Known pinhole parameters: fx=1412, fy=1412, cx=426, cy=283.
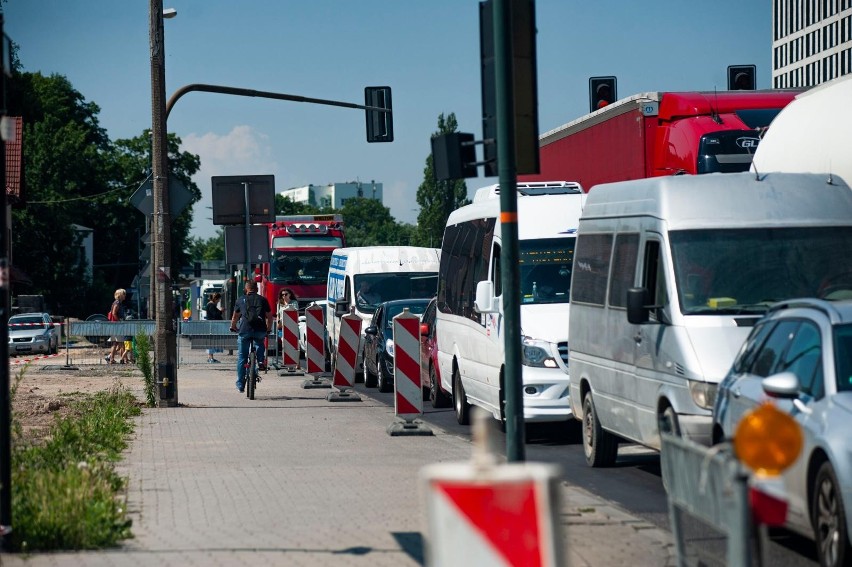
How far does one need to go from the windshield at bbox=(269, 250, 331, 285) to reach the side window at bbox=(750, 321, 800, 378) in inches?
1346

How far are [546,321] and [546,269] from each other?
0.98 metres

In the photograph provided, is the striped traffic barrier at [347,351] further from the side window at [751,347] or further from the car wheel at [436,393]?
the side window at [751,347]

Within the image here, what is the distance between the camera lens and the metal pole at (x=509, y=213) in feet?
29.7

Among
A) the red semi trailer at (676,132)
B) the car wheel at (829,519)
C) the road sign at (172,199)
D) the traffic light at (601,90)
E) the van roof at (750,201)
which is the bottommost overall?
the car wheel at (829,519)

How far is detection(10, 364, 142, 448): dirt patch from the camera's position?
18078mm

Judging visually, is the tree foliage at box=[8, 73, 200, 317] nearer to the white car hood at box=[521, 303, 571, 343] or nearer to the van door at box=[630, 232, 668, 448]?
the white car hood at box=[521, 303, 571, 343]

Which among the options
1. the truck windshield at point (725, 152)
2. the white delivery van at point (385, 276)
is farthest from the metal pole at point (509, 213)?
the white delivery van at point (385, 276)

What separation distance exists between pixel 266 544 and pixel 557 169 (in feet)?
53.5

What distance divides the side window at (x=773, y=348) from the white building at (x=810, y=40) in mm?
113492

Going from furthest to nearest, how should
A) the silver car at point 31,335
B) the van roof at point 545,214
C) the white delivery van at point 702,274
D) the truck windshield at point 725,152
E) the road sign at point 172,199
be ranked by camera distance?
the silver car at point 31,335 < the road sign at point 172,199 < the truck windshield at point 725,152 < the van roof at point 545,214 < the white delivery van at point 702,274

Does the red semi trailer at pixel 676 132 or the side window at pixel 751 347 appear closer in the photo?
the side window at pixel 751 347

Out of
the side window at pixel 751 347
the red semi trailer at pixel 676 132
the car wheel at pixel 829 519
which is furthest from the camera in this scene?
the red semi trailer at pixel 676 132

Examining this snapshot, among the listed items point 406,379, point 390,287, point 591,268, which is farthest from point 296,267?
point 591,268

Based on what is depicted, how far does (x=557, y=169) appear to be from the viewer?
24.2m
